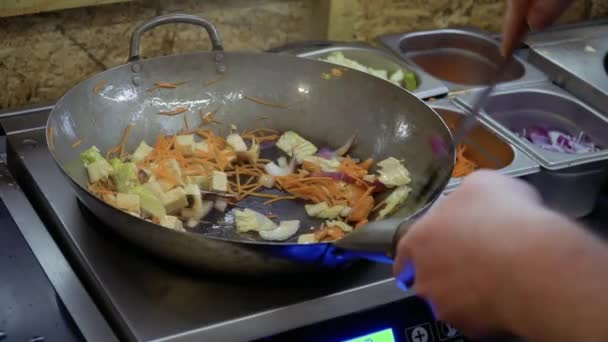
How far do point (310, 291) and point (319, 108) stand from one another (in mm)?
454

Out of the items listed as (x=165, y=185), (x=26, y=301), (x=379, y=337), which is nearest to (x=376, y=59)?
(x=165, y=185)

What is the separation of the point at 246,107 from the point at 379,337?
545 mm

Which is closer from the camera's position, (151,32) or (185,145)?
Result: (185,145)

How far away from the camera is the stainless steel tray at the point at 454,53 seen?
5.86ft

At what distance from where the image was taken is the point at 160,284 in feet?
3.34

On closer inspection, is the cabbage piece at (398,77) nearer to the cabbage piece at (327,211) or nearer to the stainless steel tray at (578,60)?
the stainless steel tray at (578,60)

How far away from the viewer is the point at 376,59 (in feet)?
5.49

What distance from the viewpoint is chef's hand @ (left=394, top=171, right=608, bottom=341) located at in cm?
70

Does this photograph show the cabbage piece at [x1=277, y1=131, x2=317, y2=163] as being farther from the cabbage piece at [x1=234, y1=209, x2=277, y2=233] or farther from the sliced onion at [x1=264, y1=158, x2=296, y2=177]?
the cabbage piece at [x1=234, y1=209, x2=277, y2=233]

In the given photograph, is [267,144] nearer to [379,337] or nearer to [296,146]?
[296,146]

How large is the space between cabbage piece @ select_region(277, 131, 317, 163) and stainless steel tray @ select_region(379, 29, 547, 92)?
0.51 m

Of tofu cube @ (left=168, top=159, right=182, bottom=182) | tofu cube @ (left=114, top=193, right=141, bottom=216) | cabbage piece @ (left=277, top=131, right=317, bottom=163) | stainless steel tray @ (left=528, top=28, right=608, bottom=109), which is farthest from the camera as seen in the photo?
stainless steel tray @ (left=528, top=28, right=608, bottom=109)

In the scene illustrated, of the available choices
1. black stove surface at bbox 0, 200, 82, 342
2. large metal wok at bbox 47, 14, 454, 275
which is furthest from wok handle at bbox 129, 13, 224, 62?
black stove surface at bbox 0, 200, 82, 342

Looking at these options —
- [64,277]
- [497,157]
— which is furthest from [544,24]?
[64,277]
